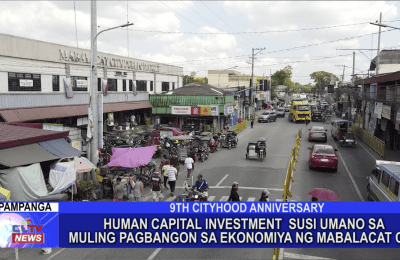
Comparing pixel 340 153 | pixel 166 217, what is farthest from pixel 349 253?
pixel 340 153

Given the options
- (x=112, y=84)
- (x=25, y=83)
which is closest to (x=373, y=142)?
(x=112, y=84)

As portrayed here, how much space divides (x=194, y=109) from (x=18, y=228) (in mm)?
33854

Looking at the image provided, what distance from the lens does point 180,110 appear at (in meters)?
42.1

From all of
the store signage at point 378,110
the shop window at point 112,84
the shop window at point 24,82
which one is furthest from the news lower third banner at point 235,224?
the shop window at point 112,84

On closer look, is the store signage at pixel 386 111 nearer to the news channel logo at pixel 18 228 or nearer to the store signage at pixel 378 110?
the store signage at pixel 378 110

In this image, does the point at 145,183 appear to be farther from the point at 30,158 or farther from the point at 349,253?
the point at 349,253

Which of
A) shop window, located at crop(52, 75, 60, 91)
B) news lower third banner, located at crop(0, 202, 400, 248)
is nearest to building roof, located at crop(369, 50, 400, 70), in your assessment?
shop window, located at crop(52, 75, 60, 91)

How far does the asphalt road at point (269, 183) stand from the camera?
10195 mm

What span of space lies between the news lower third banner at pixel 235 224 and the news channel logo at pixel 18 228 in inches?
28.8

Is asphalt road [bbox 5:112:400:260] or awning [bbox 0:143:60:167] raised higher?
awning [bbox 0:143:60:167]

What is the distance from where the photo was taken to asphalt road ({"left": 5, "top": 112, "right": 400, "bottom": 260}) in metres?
10.2

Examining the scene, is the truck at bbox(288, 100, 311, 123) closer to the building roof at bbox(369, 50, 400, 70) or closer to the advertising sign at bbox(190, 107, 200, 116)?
the building roof at bbox(369, 50, 400, 70)

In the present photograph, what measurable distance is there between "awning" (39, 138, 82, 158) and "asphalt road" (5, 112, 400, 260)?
16.5ft

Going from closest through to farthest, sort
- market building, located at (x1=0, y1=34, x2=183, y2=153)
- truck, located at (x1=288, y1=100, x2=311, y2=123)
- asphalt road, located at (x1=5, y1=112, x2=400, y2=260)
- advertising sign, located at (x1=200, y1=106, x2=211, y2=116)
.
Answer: asphalt road, located at (x1=5, y1=112, x2=400, y2=260)
market building, located at (x1=0, y1=34, x2=183, y2=153)
advertising sign, located at (x1=200, y1=106, x2=211, y2=116)
truck, located at (x1=288, y1=100, x2=311, y2=123)
